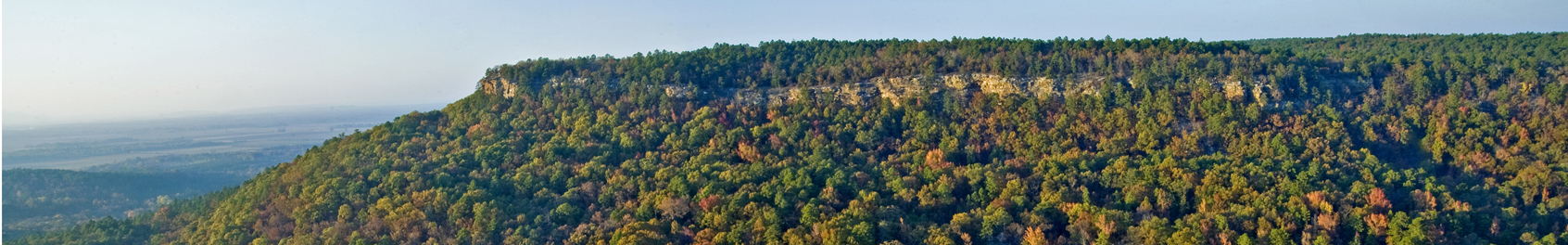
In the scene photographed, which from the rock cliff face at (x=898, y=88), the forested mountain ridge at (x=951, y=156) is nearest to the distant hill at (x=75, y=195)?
the forested mountain ridge at (x=951, y=156)

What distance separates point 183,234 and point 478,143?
13.0m

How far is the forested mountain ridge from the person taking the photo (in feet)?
101

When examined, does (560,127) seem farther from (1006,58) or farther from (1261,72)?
(1261,72)

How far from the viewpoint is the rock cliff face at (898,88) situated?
4616cm

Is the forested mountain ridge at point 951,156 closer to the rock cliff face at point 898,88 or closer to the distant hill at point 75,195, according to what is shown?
the rock cliff face at point 898,88

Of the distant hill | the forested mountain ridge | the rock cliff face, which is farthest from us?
the distant hill

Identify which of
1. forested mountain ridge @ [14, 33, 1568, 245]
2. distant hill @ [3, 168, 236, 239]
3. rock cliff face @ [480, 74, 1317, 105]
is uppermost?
rock cliff face @ [480, 74, 1317, 105]

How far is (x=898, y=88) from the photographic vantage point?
48.4m

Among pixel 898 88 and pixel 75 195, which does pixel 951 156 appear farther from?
pixel 75 195

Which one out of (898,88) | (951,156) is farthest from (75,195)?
(951,156)

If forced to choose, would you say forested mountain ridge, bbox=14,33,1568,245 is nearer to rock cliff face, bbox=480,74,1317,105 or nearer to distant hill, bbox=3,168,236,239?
rock cliff face, bbox=480,74,1317,105

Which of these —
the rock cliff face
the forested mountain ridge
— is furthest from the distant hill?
the rock cliff face

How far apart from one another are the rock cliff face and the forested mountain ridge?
174 millimetres

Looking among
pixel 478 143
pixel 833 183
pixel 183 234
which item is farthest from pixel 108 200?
pixel 833 183
